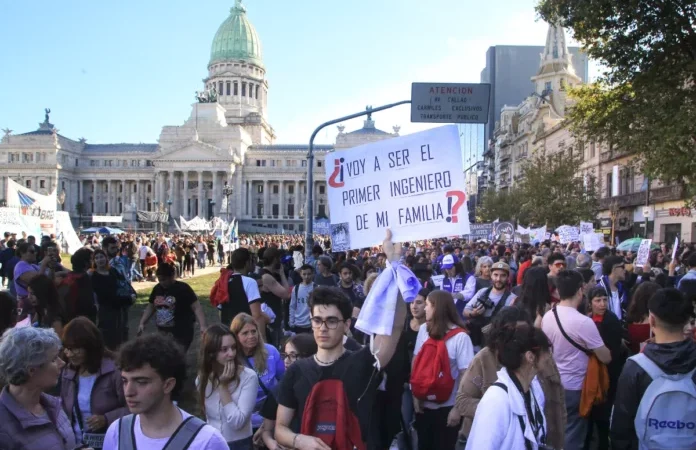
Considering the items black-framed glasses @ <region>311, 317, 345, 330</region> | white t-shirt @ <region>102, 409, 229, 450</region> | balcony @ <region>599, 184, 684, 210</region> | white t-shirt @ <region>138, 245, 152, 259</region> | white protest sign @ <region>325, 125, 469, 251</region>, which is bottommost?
white t-shirt @ <region>138, 245, 152, 259</region>

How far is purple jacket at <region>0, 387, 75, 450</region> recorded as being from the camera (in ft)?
9.54

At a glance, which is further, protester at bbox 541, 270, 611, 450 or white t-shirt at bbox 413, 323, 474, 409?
protester at bbox 541, 270, 611, 450

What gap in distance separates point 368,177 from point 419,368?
60.7 inches

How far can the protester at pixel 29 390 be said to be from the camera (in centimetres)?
295

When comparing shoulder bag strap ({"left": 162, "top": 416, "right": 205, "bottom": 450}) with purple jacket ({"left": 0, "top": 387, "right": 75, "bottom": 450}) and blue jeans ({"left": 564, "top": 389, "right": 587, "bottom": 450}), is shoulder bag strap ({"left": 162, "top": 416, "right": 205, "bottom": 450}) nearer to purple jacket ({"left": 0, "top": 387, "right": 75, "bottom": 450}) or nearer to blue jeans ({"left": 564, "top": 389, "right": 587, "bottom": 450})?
purple jacket ({"left": 0, "top": 387, "right": 75, "bottom": 450})

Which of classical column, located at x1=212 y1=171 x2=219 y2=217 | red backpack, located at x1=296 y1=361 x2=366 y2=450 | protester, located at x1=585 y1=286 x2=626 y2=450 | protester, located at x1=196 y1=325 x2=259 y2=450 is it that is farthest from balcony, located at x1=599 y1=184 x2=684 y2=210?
classical column, located at x1=212 y1=171 x2=219 y2=217

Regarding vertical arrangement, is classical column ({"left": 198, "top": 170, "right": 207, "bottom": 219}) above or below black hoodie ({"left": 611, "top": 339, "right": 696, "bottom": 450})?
above

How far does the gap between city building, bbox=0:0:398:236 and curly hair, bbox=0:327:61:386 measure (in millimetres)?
91248

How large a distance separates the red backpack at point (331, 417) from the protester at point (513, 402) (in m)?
0.57

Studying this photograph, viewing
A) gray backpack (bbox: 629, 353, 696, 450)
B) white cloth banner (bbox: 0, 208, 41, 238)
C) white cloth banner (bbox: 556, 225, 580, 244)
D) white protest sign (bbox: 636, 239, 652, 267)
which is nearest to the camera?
gray backpack (bbox: 629, 353, 696, 450)

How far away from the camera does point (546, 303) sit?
548 centimetres

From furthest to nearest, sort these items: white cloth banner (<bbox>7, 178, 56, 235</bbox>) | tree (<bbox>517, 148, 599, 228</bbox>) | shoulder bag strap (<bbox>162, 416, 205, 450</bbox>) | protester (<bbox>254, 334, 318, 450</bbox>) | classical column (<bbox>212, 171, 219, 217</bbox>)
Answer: classical column (<bbox>212, 171, 219, 217</bbox>)
tree (<bbox>517, 148, 599, 228</bbox>)
white cloth banner (<bbox>7, 178, 56, 235</bbox>)
protester (<bbox>254, 334, 318, 450</bbox>)
shoulder bag strap (<bbox>162, 416, 205, 450</bbox>)

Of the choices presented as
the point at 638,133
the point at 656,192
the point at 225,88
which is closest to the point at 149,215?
the point at 656,192

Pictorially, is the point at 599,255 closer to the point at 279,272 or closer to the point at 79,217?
the point at 279,272
